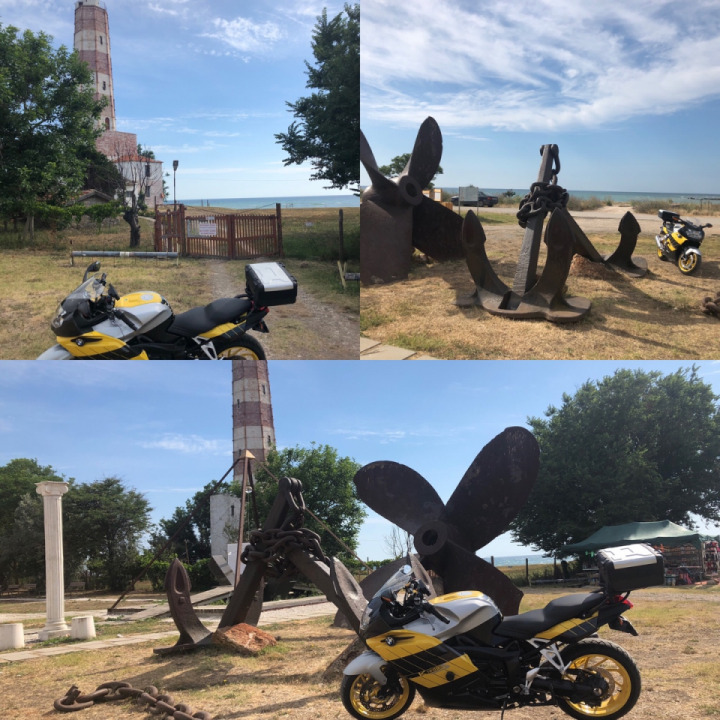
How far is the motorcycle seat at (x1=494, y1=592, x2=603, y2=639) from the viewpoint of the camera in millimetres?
2797

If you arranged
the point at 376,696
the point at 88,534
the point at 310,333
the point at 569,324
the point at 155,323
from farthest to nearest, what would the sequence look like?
the point at 88,534
the point at 310,333
the point at 569,324
the point at 155,323
the point at 376,696

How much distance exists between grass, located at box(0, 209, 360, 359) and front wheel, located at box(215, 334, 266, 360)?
5.36ft

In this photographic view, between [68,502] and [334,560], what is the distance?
60.7ft

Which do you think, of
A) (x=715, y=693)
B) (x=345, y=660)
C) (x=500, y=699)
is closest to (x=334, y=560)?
(x=345, y=660)

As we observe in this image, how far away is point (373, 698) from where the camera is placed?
3.04 m

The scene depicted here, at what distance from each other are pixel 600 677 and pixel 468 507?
7.54ft

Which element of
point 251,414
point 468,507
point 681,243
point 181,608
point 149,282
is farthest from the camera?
point 251,414

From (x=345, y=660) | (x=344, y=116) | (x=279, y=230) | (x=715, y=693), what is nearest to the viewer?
(x=715, y=693)

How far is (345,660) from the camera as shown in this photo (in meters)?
4.23

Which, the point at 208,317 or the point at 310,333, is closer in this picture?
the point at 208,317

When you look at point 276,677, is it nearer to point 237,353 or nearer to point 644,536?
point 237,353

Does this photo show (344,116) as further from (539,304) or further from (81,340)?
(81,340)

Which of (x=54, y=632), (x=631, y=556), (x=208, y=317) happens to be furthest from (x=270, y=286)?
(x=54, y=632)

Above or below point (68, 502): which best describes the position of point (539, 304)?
above
